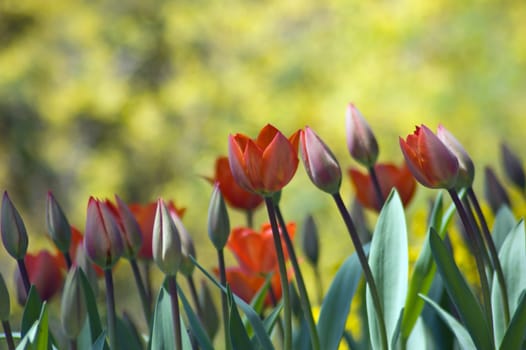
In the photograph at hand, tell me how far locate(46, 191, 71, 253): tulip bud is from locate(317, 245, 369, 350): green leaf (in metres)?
0.27

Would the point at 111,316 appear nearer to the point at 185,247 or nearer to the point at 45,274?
the point at 185,247

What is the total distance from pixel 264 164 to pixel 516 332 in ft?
0.79

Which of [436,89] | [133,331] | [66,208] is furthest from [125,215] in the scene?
Answer: [66,208]

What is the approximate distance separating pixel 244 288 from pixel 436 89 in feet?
10.5

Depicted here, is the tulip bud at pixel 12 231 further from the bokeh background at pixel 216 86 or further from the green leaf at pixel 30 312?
the bokeh background at pixel 216 86

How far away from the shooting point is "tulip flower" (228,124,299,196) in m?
0.75

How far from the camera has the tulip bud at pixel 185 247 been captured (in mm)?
871

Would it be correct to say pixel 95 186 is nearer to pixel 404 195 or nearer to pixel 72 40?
pixel 72 40

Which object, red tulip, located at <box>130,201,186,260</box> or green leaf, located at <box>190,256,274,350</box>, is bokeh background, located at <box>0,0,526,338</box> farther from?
green leaf, located at <box>190,256,274,350</box>

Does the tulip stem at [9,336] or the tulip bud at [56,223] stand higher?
the tulip bud at [56,223]

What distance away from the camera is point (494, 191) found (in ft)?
3.83

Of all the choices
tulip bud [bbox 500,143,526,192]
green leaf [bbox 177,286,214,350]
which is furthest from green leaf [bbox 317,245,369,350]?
tulip bud [bbox 500,143,526,192]

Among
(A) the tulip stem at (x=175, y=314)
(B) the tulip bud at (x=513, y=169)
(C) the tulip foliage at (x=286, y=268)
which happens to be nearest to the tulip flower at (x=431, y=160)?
(C) the tulip foliage at (x=286, y=268)

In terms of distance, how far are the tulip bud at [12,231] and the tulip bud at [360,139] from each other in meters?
0.32
